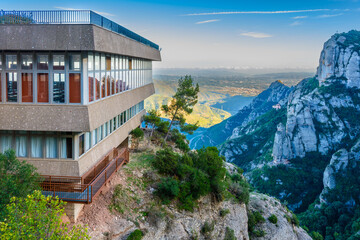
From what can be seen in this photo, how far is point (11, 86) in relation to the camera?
554 inches

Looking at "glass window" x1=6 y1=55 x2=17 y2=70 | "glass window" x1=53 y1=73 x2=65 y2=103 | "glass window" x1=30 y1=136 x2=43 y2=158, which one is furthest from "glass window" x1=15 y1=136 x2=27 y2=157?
"glass window" x1=6 y1=55 x2=17 y2=70

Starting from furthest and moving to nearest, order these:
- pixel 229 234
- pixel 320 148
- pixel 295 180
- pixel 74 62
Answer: pixel 320 148 < pixel 295 180 < pixel 229 234 < pixel 74 62

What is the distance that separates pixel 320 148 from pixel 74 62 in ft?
419

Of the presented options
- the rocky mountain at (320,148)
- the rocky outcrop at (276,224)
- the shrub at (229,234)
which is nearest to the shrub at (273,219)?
the rocky outcrop at (276,224)

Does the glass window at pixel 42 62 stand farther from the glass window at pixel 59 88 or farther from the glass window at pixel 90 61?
the glass window at pixel 90 61

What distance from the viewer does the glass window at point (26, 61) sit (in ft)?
45.7

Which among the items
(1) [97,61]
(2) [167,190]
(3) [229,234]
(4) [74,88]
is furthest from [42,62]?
(3) [229,234]

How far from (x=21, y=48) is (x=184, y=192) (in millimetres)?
14068

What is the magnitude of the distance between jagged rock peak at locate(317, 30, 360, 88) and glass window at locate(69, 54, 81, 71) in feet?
475

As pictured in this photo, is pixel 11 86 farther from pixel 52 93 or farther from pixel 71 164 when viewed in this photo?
pixel 71 164

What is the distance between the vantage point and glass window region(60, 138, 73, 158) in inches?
567

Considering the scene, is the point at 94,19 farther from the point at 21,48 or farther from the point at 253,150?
the point at 253,150

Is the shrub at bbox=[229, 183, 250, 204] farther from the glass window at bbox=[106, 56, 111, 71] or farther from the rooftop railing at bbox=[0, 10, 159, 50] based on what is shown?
the rooftop railing at bbox=[0, 10, 159, 50]

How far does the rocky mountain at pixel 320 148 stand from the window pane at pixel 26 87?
83288mm
